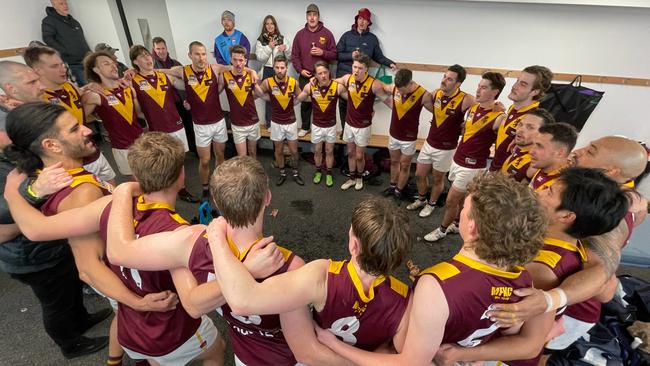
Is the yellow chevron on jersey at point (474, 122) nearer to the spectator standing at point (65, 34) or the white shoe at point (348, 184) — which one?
the white shoe at point (348, 184)

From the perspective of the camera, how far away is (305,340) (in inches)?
44.1

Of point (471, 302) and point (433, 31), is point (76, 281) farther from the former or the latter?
point (433, 31)

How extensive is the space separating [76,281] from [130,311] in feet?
2.90

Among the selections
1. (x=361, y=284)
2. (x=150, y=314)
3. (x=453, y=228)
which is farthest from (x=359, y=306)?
(x=453, y=228)

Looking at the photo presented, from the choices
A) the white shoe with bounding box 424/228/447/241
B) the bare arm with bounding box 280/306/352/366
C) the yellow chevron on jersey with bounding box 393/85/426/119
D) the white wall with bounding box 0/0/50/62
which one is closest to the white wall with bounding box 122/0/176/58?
the white wall with bounding box 0/0/50/62

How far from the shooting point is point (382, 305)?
3.60 feet

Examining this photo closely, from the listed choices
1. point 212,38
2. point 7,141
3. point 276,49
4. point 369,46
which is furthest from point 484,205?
point 212,38

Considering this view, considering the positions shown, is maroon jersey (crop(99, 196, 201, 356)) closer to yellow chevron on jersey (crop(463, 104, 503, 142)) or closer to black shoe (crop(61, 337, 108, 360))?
black shoe (crop(61, 337, 108, 360))

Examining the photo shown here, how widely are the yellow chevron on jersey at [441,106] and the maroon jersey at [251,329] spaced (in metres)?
2.71

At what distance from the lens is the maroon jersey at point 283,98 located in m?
3.99

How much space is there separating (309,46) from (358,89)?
135cm

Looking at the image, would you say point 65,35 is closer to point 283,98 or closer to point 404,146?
point 283,98

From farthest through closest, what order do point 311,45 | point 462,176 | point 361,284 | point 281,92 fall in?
point 311,45
point 281,92
point 462,176
point 361,284

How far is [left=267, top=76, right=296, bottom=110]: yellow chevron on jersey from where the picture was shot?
399cm
